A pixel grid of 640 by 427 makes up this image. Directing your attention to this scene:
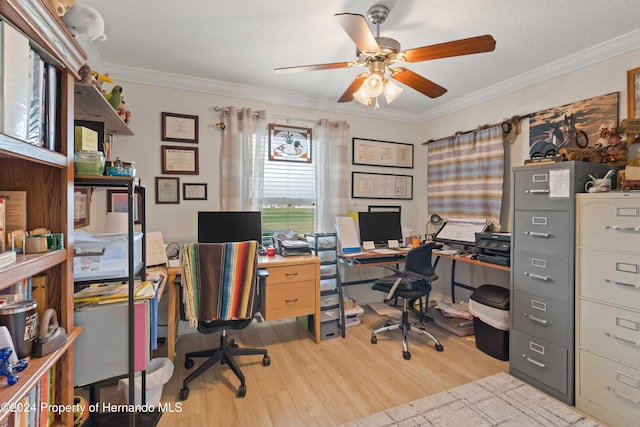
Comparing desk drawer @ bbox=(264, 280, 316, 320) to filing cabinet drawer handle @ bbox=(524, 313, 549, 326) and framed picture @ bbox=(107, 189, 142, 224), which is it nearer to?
framed picture @ bbox=(107, 189, 142, 224)

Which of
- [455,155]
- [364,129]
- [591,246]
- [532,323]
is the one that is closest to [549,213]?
[591,246]

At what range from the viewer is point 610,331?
1.69m

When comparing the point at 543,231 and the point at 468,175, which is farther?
the point at 468,175

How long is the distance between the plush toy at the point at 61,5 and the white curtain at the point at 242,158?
184cm

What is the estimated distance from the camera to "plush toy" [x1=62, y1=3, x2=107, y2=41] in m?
1.08

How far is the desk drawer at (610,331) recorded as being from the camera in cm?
160

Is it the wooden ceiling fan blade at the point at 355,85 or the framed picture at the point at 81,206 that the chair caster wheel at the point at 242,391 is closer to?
the framed picture at the point at 81,206

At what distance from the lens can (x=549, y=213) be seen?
1983 mm

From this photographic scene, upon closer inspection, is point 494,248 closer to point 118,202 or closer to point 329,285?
point 329,285

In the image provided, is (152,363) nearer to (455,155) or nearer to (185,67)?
(185,67)

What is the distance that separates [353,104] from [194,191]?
202 cm

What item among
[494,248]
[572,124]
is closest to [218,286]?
[494,248]

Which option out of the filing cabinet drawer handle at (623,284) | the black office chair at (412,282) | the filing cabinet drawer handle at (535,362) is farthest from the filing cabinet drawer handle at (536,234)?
the filing cabinet drawer handle at (535,362)

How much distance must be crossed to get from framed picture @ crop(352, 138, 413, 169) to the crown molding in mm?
334
